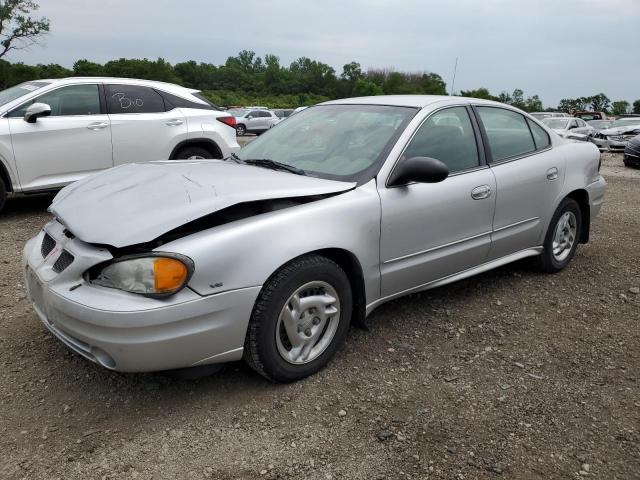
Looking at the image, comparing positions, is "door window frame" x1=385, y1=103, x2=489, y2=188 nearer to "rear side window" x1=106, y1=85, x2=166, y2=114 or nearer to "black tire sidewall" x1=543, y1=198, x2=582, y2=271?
"black tire sidewall" x1=543, y1=198, x2=582, y2=271

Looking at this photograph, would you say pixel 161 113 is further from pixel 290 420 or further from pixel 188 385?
pixel 290 420

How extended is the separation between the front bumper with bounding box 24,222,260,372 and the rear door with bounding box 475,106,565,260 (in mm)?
2168

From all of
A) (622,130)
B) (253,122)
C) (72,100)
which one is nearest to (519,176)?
(72,100)

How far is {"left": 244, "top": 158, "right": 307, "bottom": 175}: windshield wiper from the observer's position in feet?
10.9

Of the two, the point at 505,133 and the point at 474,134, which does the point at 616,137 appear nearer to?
the point at 505,133

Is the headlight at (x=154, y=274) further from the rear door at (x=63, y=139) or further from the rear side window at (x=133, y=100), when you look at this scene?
the rear side window at (x=133, y=100)

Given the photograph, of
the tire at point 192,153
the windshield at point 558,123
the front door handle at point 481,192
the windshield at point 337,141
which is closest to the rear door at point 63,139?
the tire at point 192,153

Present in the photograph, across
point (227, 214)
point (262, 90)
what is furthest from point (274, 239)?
point (262, 90)

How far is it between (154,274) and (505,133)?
2.90 meters

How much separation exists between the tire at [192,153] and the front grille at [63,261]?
453cm

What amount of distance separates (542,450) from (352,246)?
4.39ft

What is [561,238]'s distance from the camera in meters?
4.64

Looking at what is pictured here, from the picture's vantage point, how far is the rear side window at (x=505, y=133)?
3.92 m

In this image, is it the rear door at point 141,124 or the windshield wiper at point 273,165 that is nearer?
the windshield wiper at point 273,165
